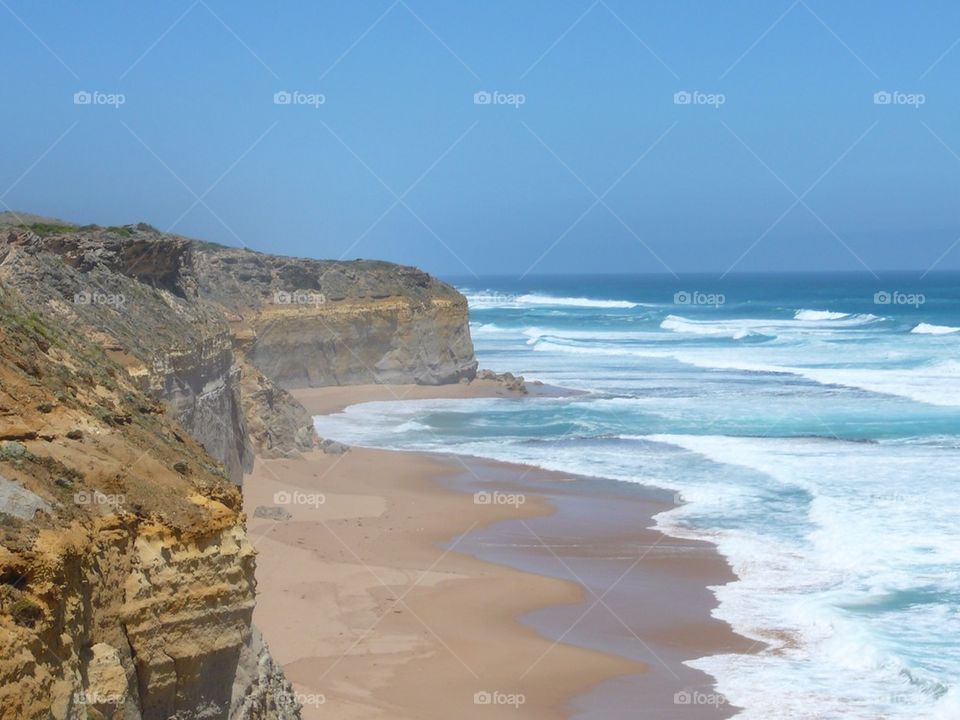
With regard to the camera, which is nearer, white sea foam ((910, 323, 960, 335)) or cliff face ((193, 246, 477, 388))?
cliff face ((193, 246, 477, 388))

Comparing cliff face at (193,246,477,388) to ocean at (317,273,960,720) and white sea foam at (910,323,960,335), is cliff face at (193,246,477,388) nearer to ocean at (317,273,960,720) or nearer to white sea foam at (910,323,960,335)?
ocean at (317,273,960,720)

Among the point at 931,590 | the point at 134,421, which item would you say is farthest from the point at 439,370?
the point at 134,421

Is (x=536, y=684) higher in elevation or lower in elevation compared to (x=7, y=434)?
lower

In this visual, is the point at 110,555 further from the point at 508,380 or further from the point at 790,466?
the point at 508,380

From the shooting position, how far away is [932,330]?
70000 millimetres

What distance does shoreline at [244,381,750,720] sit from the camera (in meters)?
12.8

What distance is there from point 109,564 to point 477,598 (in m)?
9.74

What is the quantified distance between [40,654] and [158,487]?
1.65m

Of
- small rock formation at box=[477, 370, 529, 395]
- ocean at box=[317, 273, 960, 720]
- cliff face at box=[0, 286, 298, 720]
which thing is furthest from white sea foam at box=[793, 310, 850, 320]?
cliff face at box=[0, 286, 298, 720]

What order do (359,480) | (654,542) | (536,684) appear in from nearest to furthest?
(536,684)
(654,542)
(359,480)

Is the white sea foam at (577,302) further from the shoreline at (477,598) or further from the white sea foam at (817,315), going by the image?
the shoreline at (477,598)

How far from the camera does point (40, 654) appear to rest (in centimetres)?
620

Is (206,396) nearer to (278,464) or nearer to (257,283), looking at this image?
(278,464)

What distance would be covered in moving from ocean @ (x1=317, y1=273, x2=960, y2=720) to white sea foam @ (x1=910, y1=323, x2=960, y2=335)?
117 inches
